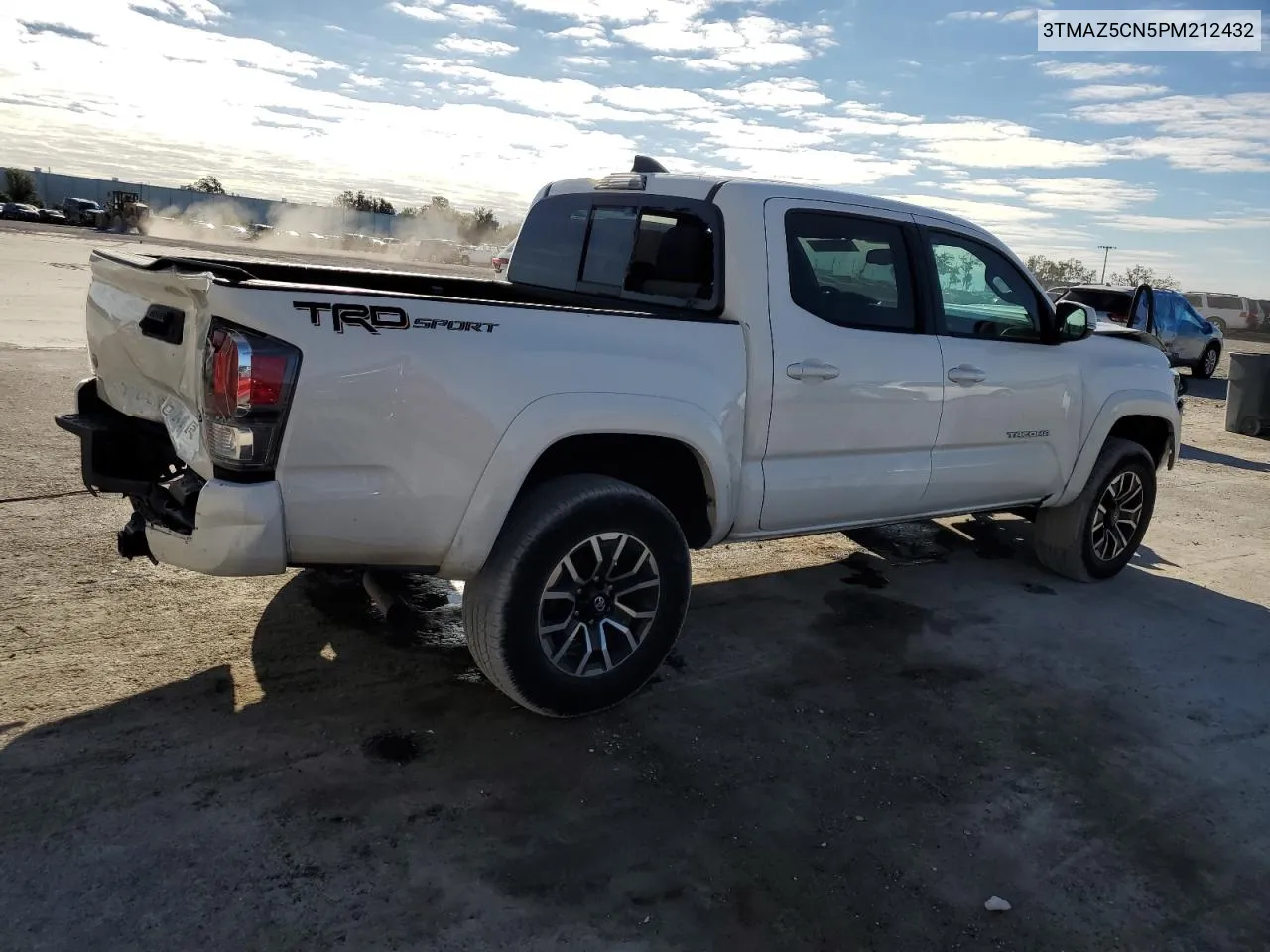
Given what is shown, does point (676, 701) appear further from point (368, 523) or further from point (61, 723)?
point (61, 723)

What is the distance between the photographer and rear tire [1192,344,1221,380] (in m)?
19.3

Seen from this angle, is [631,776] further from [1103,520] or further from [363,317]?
[1103,520]

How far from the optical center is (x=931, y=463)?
15.5 ft

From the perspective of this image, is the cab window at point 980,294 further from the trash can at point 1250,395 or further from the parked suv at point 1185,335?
the parked suv at point 1185,335

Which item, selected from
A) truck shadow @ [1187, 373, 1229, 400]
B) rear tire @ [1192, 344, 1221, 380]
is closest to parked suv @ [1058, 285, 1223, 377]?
rear tire @ [1192, 344, 1221, 380]

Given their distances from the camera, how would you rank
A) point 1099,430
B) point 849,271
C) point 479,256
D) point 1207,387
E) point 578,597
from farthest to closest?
point 479,256 < point 1207,387 < point 1099,430 < point 849,271 < point 578,597

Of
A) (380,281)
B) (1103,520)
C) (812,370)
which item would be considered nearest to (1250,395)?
(1103,520)

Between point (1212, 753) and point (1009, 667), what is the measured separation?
888mm

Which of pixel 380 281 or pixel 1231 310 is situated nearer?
pixel 380 281

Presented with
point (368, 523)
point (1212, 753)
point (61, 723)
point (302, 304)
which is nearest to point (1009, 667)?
point (1212, 753)

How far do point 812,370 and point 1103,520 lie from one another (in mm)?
2864

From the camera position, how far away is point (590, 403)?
3.38 metres

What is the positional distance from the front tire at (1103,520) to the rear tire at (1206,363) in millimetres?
15507

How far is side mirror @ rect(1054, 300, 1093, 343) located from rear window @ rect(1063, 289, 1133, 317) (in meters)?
10.2
